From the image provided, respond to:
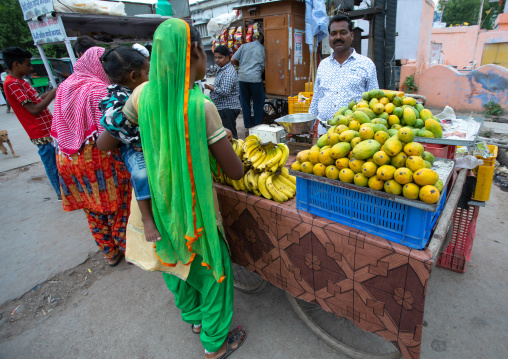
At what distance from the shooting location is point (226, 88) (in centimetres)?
491

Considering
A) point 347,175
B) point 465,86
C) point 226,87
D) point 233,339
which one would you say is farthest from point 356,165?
point 465,86

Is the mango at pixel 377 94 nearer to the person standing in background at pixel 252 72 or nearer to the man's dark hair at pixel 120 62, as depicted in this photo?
the man's dark hair at pixel 120 62

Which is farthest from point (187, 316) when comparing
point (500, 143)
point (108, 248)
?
point (500, 143)

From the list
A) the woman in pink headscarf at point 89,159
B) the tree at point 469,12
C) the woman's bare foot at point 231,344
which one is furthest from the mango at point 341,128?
the tree at point 469,12

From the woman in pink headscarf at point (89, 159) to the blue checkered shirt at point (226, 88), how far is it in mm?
2480

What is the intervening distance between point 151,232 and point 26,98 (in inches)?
127

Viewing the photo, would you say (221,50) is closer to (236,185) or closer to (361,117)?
(236,185)

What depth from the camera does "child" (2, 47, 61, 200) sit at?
3434 millimetres

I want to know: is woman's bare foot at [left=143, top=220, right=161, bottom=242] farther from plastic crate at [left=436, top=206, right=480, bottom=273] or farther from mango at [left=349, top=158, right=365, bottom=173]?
plastic crate at [left=436, top=206, right=480, bottom=273]

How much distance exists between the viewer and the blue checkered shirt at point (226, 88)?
481cm

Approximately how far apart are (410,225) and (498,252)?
239 centimetres

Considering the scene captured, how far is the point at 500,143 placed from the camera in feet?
16.7

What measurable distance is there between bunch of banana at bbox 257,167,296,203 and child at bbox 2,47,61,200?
10.2 ft

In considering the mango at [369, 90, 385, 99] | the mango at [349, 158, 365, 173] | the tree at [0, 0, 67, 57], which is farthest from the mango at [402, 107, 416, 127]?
the tree at [0, 0, 67, 57]
